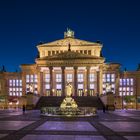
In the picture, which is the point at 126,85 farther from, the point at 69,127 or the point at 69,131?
the point at 69,131

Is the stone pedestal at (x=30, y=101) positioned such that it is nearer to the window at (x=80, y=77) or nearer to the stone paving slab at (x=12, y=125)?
the window at (x=80, y=77)

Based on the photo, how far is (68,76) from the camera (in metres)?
A: 120

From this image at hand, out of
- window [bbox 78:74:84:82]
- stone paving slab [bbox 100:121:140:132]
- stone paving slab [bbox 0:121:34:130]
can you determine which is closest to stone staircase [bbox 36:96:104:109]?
window [bbox 78:74:84:82]

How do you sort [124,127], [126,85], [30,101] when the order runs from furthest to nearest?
[126,85], [30,101], [124,127]

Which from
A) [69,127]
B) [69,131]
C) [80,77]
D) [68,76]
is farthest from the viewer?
[68,76]

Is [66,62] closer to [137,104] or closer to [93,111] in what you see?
[137,104]

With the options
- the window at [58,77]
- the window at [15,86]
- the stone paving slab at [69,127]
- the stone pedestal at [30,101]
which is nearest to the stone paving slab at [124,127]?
the stone paving slab at [69,127]

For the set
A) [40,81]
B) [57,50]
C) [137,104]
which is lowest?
[137,104]

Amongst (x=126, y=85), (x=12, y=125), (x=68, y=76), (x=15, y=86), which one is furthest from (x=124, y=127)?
(x=15, y=86)

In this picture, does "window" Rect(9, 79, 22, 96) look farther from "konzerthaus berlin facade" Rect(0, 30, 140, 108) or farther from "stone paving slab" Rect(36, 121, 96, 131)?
"stone paving slab" Rect(36, 121, 96, 131)

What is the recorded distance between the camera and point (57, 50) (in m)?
123

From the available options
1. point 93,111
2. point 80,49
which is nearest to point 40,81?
point 80,49

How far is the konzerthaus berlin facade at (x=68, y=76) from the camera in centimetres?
10844

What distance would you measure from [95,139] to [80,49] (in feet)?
334
